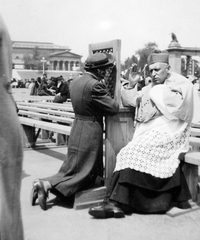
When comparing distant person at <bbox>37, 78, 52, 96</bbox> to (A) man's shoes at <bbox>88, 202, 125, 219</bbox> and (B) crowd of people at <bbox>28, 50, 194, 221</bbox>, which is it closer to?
(B) crowd of people at <bbox>28, 50, 194, 221</bbox>

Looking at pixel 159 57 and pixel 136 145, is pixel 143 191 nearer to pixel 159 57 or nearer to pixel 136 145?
pixel 136 145

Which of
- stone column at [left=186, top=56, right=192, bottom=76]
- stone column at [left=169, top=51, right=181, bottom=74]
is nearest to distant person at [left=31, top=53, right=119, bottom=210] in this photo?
stone column at [left=169, top=51, right=181, bottom=74]

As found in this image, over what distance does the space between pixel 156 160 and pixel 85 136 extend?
0.73 meters

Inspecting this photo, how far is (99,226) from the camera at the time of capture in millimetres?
3449

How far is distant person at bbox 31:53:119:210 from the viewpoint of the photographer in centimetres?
386

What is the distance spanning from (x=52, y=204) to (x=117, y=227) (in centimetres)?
93

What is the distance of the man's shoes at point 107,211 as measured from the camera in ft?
11.9

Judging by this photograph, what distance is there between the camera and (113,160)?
13.5 ft

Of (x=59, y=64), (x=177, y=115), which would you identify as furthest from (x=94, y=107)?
(x=59, y=64)

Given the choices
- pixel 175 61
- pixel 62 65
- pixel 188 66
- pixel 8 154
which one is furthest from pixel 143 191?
pixel 62 65

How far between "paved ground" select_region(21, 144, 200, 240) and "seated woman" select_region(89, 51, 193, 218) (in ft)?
0.41

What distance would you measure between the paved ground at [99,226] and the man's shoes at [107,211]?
0.05 meters

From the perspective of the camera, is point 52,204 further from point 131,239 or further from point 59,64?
point 59,64

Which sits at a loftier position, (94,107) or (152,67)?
(152,67)
